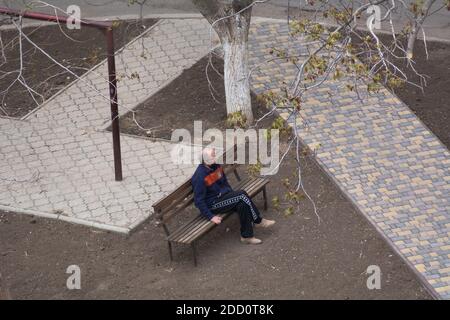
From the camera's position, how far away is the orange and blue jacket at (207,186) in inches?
413

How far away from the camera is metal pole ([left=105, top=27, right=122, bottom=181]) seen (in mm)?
11055

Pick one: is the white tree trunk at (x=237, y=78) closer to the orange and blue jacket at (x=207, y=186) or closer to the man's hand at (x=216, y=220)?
the orange and blue jacket at (x=207, y=186)

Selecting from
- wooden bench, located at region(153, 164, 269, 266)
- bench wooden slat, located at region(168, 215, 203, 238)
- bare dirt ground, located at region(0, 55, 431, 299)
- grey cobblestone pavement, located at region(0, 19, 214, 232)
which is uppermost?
wooden bench, located at region(153, 164, 269, 266)

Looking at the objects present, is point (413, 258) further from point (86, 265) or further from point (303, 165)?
point (86, 265)

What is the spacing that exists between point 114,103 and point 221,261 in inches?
89.4

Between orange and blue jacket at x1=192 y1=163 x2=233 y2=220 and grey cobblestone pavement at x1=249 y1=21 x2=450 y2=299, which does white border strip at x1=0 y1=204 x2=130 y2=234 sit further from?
grey cobblestone pavement at x1=249 y1=21 x2=450 y2=299

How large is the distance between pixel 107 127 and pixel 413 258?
4788mm

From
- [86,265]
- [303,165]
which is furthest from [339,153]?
[86,265]

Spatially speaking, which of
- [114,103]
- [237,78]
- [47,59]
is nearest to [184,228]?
[114,103]

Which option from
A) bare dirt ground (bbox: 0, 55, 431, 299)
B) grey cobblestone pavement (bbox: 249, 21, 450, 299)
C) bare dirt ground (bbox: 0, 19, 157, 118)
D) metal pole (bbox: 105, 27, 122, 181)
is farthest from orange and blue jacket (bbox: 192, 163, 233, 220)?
bare dirt ground (bbox: 0, 19, 157, 118)

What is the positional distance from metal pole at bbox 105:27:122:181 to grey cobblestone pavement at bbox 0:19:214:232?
9.5 inches

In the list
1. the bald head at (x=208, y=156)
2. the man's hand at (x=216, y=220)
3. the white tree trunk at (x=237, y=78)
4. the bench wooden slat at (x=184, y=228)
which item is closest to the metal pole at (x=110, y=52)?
the bald head at (x=208, y=156)

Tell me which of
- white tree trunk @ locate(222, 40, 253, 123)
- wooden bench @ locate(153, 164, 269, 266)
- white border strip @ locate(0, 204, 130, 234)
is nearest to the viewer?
wooden bench @ locate(153, 164, 269, 266)

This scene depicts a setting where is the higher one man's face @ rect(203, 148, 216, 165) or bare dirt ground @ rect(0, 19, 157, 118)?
man's face @ rect(203, 148, 216, 165)
